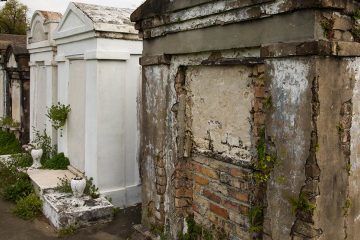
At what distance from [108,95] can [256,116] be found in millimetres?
3899

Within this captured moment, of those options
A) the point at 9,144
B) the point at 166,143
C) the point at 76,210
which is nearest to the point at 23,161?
the point at 9,144

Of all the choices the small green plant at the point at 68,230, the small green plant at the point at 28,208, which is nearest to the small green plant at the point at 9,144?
the small green plant at the point at 28,208

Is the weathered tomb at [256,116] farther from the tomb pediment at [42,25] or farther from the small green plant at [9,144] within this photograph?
the small green plant at [9,144]

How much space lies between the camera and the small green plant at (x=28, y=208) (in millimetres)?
6737

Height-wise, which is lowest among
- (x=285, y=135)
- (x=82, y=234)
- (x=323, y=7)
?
(x=82, y=234)

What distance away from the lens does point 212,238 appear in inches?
168

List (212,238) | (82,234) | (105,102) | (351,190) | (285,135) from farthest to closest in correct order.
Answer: (105,102)
(82,234)
(212,238)
(351,190)
(285,135)

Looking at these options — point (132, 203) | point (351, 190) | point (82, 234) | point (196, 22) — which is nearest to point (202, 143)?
point (196, 22)

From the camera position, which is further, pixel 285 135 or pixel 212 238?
pixel 212 238

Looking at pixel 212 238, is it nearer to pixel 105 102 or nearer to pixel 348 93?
pixel 348 93

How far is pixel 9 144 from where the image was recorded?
38.5 ft

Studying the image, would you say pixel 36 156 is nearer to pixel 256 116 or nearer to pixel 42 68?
pixel 42 68

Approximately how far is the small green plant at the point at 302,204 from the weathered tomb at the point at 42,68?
6961mm

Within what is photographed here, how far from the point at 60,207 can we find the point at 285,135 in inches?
169
